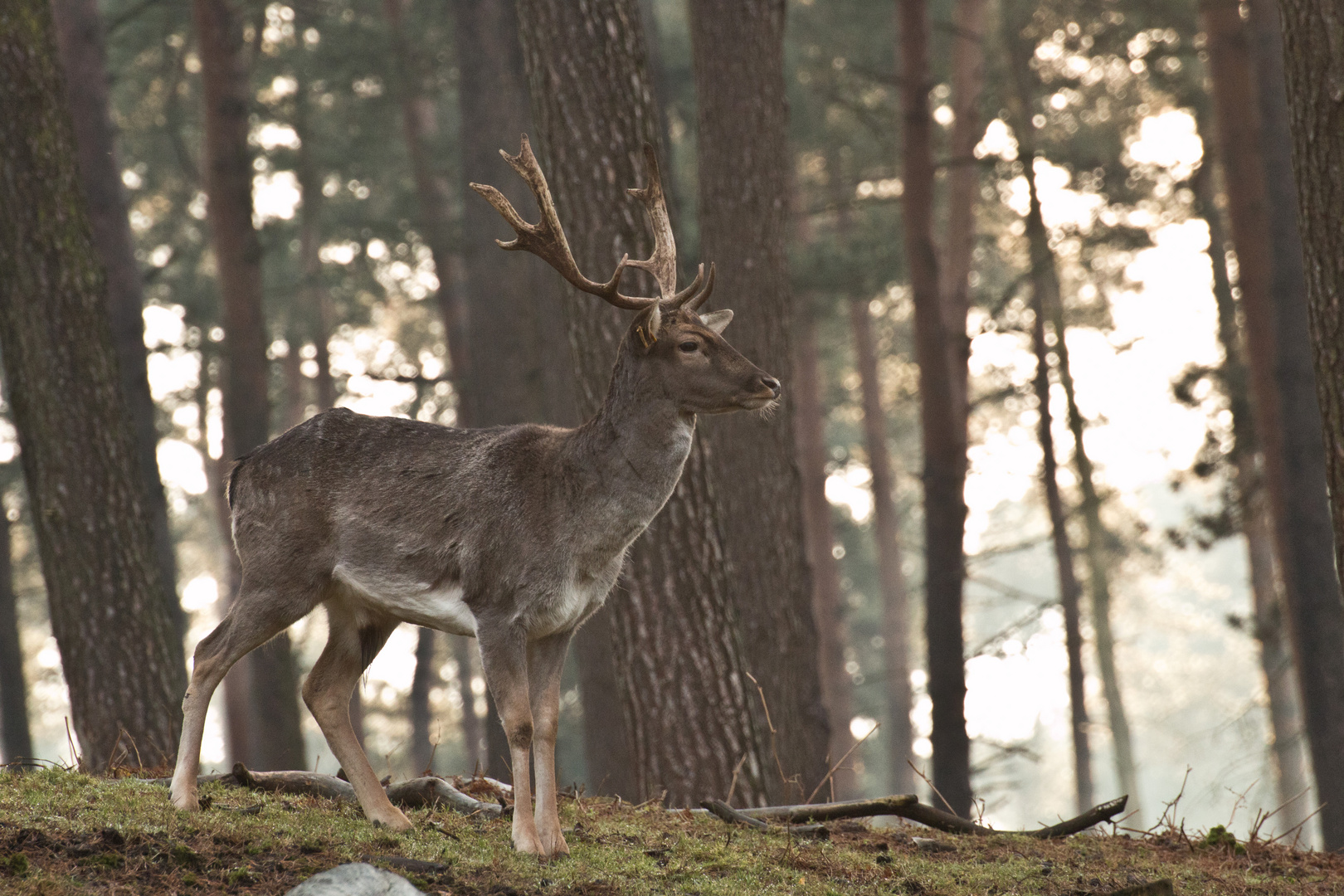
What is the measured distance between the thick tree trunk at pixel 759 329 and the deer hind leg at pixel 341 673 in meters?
4.49

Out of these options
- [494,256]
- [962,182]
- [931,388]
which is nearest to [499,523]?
[931,388]

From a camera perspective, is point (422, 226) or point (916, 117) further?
point (422, 226)

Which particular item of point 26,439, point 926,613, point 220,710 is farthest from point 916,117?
point 220,710

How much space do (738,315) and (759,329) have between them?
0.68ft

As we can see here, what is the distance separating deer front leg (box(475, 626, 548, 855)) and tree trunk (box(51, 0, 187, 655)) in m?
9.38

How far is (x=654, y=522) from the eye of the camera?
766 cm

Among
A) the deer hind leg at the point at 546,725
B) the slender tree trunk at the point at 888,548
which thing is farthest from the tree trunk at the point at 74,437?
the slender tree trunk at the point at 888,548

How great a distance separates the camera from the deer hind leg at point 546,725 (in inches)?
216

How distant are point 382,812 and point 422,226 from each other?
15.0m

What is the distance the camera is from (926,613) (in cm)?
1456

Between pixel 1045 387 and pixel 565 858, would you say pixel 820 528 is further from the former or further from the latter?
pixel 565 858

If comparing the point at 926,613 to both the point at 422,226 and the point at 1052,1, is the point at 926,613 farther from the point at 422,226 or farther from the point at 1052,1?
the point at 1052,1

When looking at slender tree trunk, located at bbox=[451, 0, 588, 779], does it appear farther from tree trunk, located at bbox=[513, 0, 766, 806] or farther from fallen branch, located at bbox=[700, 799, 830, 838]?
fallen branch, located at bbox=[700, 799, 830, 838]

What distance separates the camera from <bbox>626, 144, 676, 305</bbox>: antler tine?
6.45m
